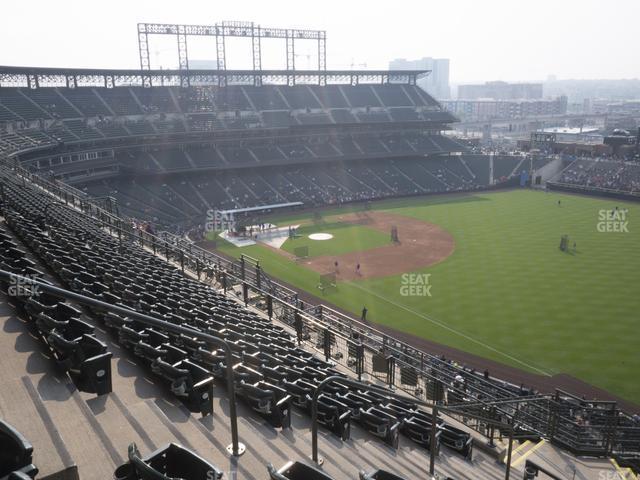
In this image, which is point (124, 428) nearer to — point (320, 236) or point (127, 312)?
point (127, 312)

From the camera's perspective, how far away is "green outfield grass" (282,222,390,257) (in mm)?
44656

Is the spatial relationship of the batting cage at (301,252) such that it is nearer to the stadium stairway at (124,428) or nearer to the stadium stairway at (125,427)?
the stadium stairway at (125,427)

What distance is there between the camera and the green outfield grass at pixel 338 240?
147 ft

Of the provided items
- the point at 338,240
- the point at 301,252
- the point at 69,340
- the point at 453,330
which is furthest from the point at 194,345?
the point at 338,240

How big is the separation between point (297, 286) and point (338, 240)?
13242 millimetres

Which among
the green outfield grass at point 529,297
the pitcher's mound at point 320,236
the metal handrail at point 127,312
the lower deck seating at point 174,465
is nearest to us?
the lower deck seating at point 174,465

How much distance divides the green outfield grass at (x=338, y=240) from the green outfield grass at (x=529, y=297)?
769 millimetres

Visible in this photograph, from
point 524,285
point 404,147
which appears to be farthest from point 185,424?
point 404,147

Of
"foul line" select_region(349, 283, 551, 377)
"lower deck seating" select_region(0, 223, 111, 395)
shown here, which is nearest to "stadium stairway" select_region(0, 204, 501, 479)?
"lower deck seating" select_region(0, 223, 111, 395)

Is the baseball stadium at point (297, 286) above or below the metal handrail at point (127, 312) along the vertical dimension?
below

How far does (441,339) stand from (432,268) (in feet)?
41.3

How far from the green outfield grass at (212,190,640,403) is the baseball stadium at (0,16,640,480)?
20 centimetres

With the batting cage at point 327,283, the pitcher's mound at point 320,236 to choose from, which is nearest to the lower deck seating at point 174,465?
the batting cage at point 327,283

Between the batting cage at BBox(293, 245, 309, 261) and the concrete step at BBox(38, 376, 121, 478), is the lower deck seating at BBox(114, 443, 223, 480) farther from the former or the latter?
the batting cage at BBox(293, 245, 309, 261)
